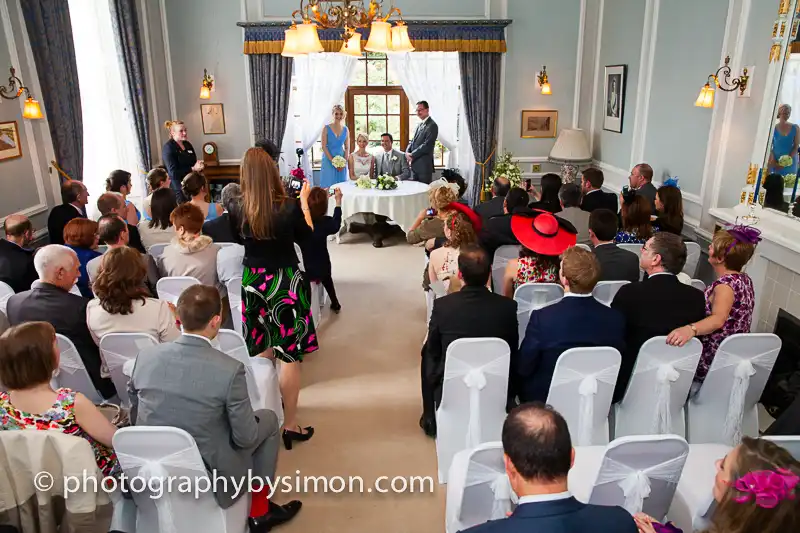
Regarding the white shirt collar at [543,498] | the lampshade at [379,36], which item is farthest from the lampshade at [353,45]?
the white shirt collar at [543,498]

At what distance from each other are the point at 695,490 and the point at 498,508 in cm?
81

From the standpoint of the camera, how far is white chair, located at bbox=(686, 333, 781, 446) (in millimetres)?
2775

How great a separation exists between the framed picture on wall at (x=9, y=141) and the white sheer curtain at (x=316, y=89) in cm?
426

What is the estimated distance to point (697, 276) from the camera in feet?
17.1

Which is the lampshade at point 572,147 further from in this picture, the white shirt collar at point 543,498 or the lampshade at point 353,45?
the white shirt collar at point 543,498

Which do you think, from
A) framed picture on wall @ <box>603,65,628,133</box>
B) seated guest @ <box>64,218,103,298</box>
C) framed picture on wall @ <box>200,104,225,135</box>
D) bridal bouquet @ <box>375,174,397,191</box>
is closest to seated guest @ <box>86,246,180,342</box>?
seated guest @ <box>64,218,103,298</box>

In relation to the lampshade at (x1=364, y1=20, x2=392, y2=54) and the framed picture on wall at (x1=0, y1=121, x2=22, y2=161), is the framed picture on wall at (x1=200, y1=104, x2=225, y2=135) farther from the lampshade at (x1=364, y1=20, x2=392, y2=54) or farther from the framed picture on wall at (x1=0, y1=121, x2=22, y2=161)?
the lampshade at (x1=364, y1=20, x2=392, y2=54)

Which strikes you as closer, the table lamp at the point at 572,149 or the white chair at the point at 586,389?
the white chair at the point at 586,389

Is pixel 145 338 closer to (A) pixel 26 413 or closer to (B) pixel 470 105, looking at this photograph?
(A) pixel 26 413

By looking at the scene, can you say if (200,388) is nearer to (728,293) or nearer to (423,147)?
(728,293)

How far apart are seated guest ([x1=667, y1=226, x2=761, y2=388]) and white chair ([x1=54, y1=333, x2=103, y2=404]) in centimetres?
316

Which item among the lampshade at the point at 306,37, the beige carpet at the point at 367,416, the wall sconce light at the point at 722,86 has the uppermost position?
the lampshade at the point at 306,37

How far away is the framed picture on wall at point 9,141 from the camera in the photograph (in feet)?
15.8

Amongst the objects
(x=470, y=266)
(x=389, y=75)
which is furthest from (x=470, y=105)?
(x=470, y=266)
